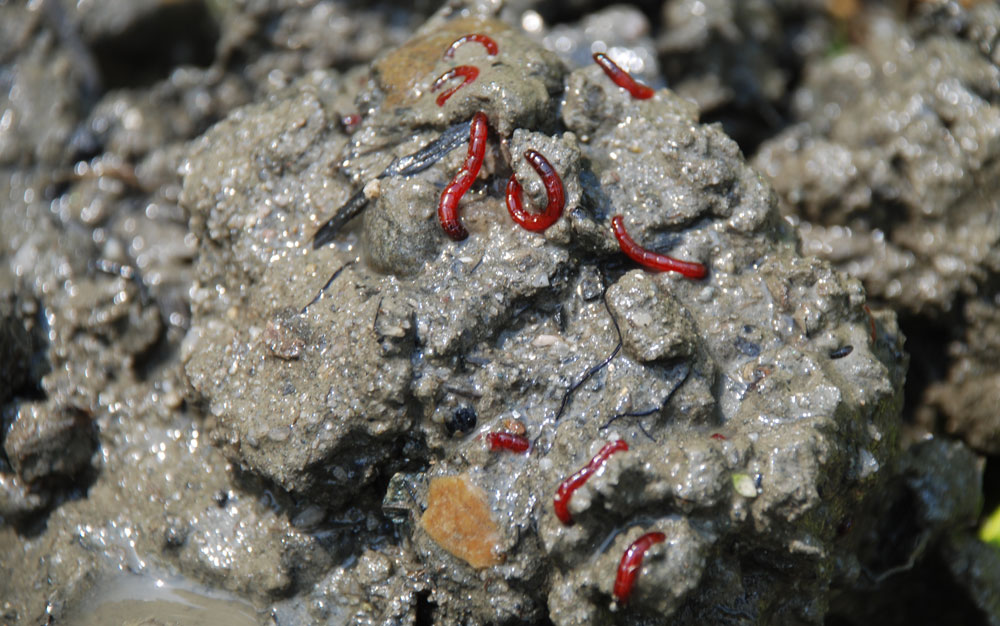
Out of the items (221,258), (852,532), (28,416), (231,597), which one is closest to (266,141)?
(221,258)

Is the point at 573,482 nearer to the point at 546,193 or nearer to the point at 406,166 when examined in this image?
the point at 546,193

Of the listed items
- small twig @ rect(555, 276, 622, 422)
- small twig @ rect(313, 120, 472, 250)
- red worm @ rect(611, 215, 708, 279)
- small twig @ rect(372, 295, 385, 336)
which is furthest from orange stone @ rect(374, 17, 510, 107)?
small twig @ rect(555, 276, 622, 422)

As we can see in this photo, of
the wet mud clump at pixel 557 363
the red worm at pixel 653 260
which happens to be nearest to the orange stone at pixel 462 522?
the wet mud clump at pixel 557 363

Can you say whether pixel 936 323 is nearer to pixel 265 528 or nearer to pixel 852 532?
pixel 852 532

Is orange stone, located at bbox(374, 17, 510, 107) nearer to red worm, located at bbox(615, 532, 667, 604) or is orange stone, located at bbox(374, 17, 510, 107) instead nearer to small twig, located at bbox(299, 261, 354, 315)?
small twig, located at bbox(299, 261, 354, 315)

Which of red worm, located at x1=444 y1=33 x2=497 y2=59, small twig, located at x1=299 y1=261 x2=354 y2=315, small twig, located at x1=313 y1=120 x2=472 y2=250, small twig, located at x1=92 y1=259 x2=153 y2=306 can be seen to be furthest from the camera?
small twig, located at x1=92 y1=259 x2=153 y2=306
